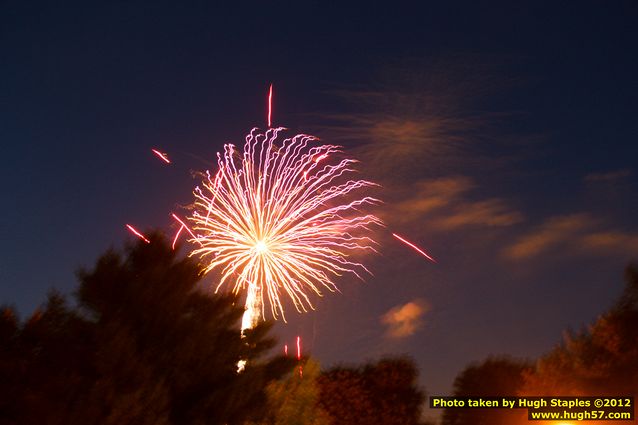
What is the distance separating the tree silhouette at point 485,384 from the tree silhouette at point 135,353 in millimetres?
21606

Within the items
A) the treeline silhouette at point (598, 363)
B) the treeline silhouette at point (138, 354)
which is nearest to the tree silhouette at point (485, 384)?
the treeline silhouette at point (598, 363)

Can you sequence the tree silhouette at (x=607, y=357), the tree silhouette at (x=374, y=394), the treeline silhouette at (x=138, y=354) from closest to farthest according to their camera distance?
the treeline silhouette at (x=138, y=354), the tree silhouette at (x=607, y=357), the tree silhouette at (x=374, y=394)

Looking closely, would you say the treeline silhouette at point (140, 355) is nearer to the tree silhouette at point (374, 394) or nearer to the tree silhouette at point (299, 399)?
the tree silhouette at point (299, 399)

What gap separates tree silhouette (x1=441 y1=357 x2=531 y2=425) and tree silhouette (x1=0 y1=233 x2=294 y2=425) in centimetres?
2161

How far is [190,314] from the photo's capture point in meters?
15.2

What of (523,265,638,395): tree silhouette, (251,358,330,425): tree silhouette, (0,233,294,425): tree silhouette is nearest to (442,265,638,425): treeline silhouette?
(523,265,638,395): tree silhouette

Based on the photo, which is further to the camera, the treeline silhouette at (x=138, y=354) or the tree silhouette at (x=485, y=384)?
the tree silhouette at (x=485, y=384)

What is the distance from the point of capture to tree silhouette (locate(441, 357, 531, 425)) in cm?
3572

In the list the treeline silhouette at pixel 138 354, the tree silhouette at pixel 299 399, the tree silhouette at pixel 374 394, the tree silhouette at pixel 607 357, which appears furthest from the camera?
the tree silhouette at pixel 374 394

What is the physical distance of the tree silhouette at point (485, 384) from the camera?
3572 centimetres

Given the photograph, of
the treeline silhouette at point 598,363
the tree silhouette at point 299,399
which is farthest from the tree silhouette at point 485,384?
the tree silhouette at point 299,399

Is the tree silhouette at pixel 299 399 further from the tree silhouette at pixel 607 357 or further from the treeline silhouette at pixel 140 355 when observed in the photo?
the tree silhouette at pixel 607 357

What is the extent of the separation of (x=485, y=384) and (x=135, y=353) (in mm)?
27076

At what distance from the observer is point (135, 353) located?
44.0 ft
